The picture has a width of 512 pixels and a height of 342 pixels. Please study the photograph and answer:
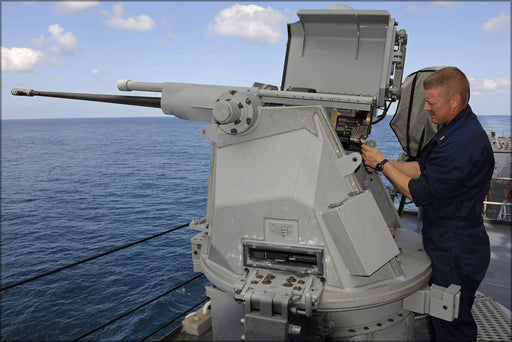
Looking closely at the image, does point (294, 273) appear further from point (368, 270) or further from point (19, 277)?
point (19, 277)

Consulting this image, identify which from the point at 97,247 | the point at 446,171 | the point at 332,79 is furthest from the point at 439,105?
the point at 97,247

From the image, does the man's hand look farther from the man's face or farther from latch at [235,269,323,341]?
latch at [235,269,323,341]

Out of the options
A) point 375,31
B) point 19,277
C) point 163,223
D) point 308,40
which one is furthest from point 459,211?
point 163,223

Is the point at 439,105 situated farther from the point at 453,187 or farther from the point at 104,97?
the point at 104,97

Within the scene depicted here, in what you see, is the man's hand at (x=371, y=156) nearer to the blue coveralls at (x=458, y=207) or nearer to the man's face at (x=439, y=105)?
the blue coveralls at (x=458, y=207)

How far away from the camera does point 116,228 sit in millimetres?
24969

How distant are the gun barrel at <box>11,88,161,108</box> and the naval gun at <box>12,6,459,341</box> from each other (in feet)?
1.92

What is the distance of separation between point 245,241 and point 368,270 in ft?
2.58

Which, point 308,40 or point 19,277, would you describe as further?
point 19,277

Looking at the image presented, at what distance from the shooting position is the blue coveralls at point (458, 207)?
225 cm

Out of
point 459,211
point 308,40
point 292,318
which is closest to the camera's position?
point 292,318

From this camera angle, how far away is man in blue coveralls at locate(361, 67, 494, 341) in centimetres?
226

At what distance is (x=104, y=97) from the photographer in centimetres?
359

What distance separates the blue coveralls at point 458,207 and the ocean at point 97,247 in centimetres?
1406
